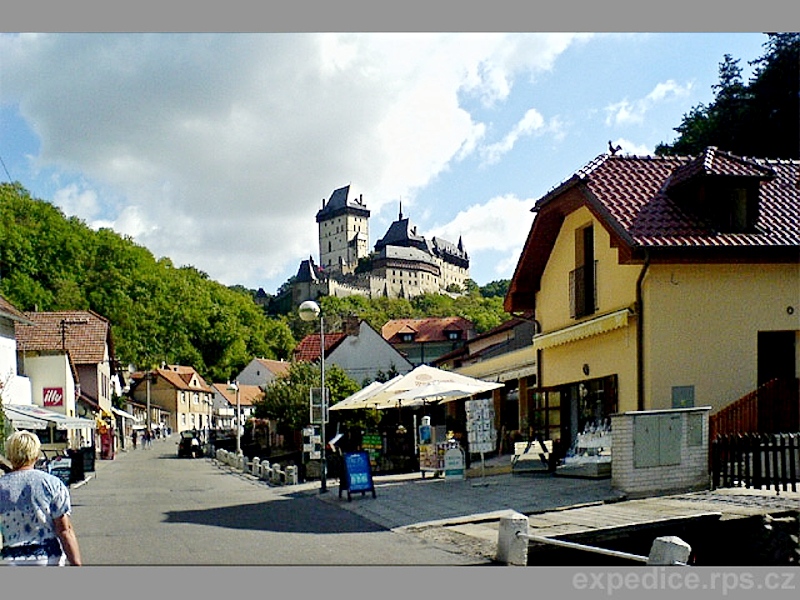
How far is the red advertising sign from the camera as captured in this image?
1735 inches

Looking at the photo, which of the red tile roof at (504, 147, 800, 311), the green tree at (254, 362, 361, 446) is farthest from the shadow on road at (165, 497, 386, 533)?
the green tree at (254, 362, 361, 446)

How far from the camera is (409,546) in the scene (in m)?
12.1

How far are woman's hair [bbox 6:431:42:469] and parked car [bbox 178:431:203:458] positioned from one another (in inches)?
1739

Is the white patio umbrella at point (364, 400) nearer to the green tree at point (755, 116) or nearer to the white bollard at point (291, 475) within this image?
the white bollard at point (291, 475)

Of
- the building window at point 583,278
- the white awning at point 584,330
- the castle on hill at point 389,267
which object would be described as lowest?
the white awning at point 584,330

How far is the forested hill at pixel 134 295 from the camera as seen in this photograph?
4250 cm

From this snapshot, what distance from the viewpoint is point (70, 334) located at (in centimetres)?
4875

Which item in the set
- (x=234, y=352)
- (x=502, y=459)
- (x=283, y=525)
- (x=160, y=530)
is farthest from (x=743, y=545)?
(x=234, y=352)

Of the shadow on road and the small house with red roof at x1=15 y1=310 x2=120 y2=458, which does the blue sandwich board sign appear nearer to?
the shadow on road

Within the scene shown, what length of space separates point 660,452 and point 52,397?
34903 mm

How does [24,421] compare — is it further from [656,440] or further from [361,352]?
[361,352]

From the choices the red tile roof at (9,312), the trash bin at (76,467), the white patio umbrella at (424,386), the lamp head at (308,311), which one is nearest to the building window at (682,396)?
the white patio umbrella at (424,386)

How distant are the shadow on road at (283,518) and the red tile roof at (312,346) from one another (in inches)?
1577

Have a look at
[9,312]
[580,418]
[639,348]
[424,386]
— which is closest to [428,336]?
[9,312]
